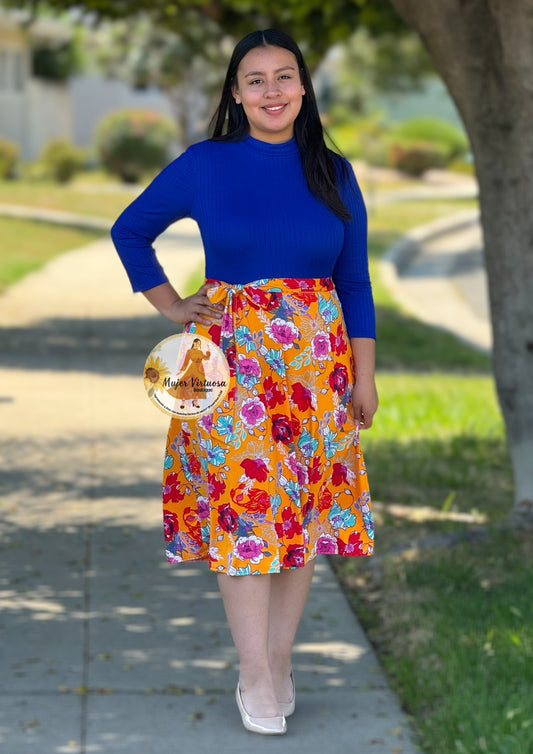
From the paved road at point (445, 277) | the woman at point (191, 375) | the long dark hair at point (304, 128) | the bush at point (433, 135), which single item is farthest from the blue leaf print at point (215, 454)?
the bush at point (433, 135)

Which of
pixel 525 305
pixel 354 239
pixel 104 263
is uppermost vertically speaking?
pixel 354 239

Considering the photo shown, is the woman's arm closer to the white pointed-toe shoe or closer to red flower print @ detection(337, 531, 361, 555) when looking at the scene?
red flower print @ detection(337, 531, 361, 555)

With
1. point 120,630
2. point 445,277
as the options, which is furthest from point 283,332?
point 445,277

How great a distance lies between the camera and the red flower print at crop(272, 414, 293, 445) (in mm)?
3635

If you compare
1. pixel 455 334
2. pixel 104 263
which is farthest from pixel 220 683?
pixel 104 263

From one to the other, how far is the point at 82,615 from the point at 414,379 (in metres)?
6.16

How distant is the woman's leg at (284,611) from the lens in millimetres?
3838

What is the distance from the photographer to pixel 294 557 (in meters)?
3.68

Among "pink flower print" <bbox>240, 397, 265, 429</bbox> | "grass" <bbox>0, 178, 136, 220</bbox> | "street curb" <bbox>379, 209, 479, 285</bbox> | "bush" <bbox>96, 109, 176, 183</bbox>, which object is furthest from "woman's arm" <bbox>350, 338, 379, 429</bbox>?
"bush" <bbox>96, 109, 176, 183</bbox>

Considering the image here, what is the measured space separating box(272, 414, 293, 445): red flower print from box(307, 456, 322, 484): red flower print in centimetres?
11

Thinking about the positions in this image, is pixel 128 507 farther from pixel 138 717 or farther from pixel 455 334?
pixel 455 334

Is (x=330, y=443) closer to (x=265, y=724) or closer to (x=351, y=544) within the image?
(x=351, y=544)

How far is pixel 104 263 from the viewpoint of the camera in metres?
18.7

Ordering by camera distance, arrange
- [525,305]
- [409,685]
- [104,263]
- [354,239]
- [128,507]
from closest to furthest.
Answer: [354,239] → [409,685] → [525,305] → [128,507] → [104,263]
